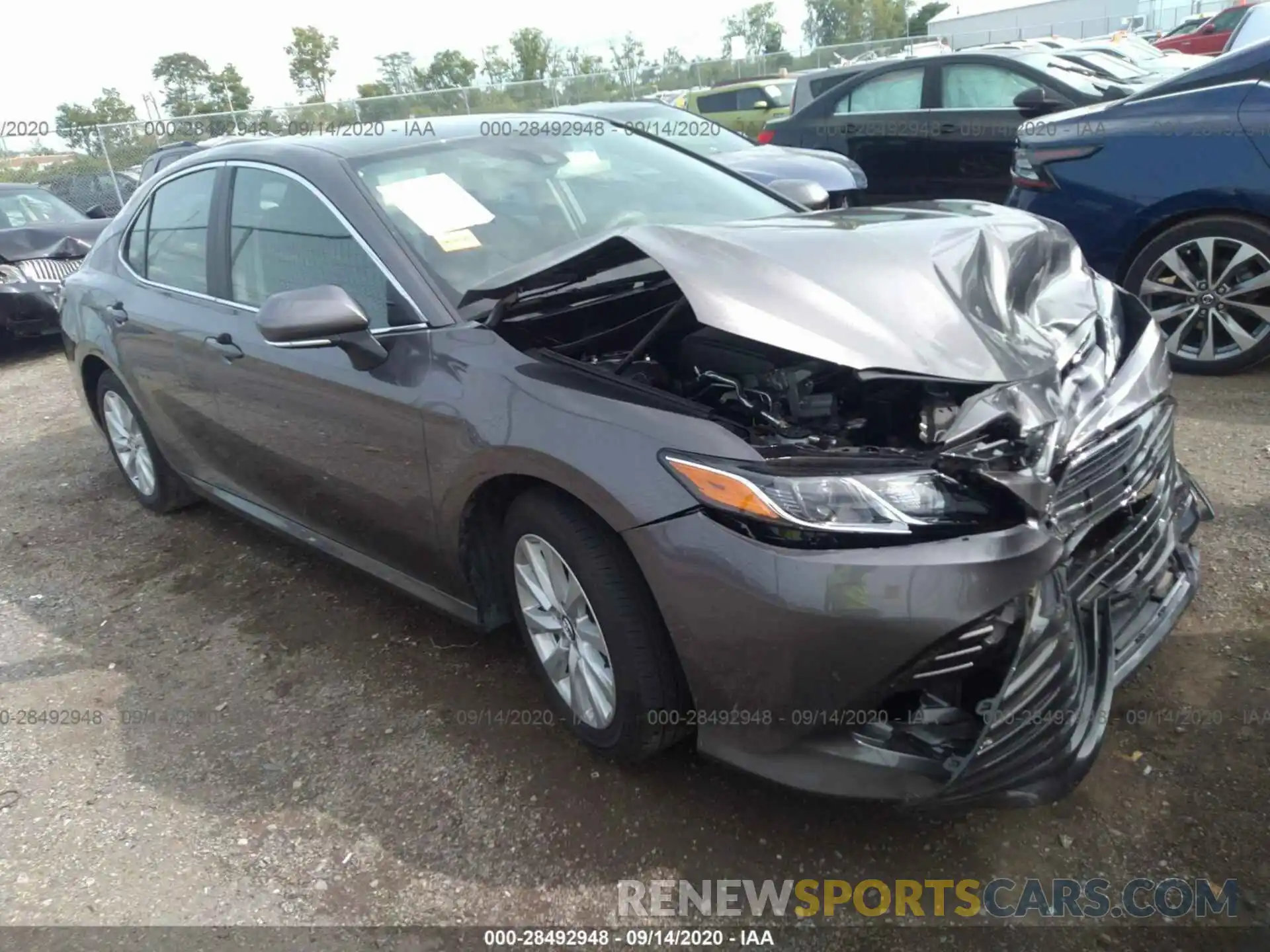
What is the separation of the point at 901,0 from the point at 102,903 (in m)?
A: 67.5

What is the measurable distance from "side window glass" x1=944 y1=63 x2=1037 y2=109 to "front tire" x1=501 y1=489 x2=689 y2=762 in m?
6.82

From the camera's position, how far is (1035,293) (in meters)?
2.72

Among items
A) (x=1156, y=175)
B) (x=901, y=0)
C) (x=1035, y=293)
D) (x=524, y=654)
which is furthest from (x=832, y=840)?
(x=901, y=0)

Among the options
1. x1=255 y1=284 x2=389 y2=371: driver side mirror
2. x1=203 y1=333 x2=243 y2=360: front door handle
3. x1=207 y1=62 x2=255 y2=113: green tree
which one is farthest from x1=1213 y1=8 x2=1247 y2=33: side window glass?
x1=207 y1=62 x2=255 y2=113: green tree

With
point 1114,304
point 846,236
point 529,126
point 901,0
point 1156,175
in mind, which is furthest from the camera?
point 901,0

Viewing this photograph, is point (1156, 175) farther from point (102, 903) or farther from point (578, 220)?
point (102, 903)

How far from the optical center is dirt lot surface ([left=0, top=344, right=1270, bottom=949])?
2.30m

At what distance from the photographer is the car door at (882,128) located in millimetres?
8281

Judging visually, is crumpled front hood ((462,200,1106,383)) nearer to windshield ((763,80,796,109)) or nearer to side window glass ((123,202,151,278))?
side window glass ((123,202,151,278))

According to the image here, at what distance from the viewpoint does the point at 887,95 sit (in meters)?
8.59

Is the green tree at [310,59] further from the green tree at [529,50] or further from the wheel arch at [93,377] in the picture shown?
the wheel arch at [93,377]

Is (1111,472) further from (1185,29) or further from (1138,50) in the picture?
(1185,29)

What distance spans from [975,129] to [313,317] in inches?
264

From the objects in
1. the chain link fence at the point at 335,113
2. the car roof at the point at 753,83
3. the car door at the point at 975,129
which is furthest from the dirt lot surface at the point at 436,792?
the car roof at the point at 753,83
